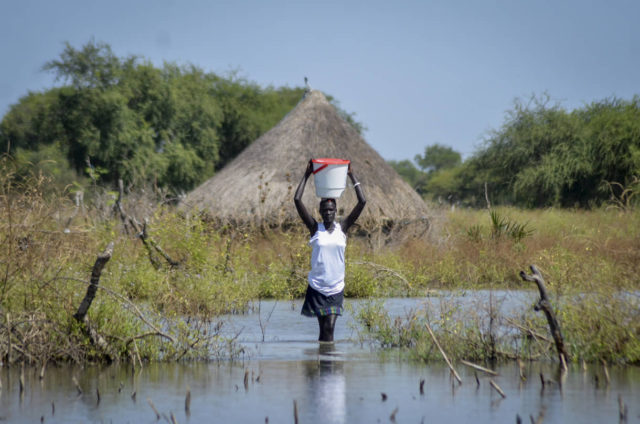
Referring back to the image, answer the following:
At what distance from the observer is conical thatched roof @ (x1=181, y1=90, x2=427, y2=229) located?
21.2 m

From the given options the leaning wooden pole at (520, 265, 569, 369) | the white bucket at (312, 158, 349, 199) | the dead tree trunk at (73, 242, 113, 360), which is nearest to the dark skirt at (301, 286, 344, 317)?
the white bucket at (312, 158, 349, 199)

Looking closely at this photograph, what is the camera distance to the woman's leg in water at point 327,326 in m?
9.42

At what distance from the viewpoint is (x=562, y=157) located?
118ft

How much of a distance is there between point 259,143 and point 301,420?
1892 centimetres

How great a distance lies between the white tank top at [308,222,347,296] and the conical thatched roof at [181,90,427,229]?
35.8ft

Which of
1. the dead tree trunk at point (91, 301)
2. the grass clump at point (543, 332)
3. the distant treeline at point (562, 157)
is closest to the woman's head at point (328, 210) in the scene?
the grass clump at point (543, 332)

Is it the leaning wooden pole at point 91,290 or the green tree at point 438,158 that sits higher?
the green tree at point 438,158

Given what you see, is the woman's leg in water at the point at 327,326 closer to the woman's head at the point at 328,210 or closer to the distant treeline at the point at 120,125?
the woman's head at the point at 328,210

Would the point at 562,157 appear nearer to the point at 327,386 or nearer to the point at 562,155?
the point at 562,155

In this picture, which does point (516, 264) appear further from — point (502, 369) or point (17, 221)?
point (17, 221)

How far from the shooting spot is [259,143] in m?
24.6

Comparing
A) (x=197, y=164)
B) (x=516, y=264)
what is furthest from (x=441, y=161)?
(x=516, y=264)

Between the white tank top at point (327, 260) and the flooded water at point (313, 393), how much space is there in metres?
0.69

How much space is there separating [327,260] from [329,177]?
2.94ft
